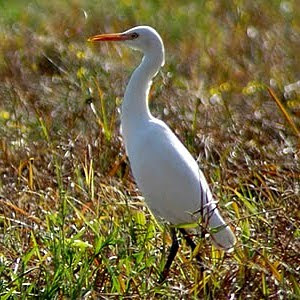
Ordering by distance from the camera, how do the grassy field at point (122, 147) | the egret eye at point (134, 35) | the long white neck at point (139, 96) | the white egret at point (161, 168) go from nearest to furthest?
the grassy field at point (122, 147)
the white egret at point (161, 168)
the long white neck at point (139, 96)
the egret eye at point (134, 35)

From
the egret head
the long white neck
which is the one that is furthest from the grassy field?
the egret head

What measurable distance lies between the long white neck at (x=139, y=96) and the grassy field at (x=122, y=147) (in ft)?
0.96

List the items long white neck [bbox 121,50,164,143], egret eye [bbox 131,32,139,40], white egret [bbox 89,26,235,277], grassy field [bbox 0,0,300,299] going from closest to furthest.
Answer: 1. grassy field [bbox 0,0,300,299]
2. white egret [bbox 89,26,235,277]
3. long white neck [bbox 121,50,164,143]
4. egret eye [bbox 131,32,139,40]

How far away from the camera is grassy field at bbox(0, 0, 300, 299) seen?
4023mm

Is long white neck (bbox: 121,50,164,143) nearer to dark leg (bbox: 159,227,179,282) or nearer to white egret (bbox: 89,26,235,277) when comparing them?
white egret (bbox: 89,26,235,277)

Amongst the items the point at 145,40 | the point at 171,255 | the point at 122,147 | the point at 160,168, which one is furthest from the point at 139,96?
the point at 122,147

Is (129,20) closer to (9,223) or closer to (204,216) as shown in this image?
(9,223)

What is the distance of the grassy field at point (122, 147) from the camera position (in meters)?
4.02

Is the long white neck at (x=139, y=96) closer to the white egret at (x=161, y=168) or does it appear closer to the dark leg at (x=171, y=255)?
the white egret at (x=161, y=168)

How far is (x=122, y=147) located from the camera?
568 cm

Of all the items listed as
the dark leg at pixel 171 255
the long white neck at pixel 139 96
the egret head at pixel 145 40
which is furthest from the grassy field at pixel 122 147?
the egret head at pixel 145 40

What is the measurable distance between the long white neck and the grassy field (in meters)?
0.29

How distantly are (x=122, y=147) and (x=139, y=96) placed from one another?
2.96ft

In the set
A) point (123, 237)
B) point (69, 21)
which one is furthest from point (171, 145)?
point (69, 21)
